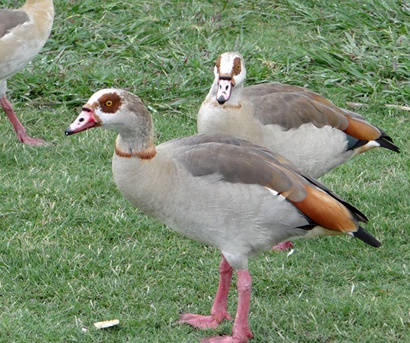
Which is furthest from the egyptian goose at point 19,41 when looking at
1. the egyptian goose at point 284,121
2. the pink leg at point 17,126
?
the egyptian goose at point 284,121

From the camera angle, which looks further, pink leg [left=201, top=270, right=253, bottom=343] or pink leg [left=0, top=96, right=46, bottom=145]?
pink leg [left=0, top=96, right=46, bottom=145]

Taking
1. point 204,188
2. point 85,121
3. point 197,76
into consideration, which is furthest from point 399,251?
point 197,76

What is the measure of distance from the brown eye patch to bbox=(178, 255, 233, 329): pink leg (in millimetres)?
1154

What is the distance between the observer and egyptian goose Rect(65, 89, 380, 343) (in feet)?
15.2

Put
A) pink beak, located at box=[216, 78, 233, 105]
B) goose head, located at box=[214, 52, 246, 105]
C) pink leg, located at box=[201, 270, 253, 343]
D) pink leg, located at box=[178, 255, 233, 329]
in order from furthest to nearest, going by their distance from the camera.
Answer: goose head, located at box=[214, 52, 246, 105] → pink beak, located at box=[216, 78, 233, 105] → pink leg, located at box=[178, 255, 233, 329] → pink leg, located at box=[201, 270, 253, 343]

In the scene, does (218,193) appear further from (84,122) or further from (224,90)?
(224,90)

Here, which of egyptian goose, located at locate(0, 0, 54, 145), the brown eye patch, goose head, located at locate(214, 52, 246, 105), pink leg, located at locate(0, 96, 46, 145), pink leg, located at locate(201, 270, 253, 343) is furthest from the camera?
pink leg, located at locate(0, 96, 46, 145)

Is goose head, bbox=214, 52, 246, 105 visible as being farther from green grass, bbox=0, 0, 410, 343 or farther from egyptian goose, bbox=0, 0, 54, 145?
egyptian goose, bbox=0, 0, 54, 145

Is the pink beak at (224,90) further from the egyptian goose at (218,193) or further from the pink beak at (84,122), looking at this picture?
the pink beak at (84,122)

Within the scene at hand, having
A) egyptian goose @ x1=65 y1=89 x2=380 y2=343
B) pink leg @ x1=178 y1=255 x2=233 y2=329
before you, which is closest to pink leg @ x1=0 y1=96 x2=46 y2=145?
egyptian goose @ x1=65 y1=89 x2=380 y2=343

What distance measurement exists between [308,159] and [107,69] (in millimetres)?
3180

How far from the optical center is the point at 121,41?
29.8ft

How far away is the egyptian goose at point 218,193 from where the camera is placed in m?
4.63

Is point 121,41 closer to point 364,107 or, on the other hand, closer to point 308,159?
point 364,107
